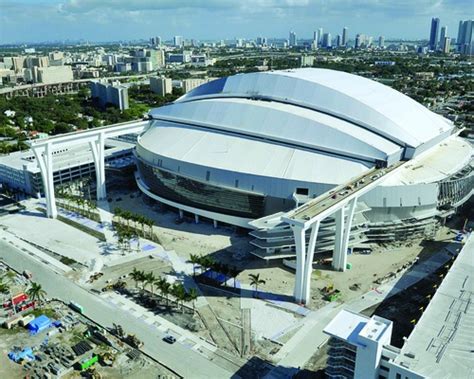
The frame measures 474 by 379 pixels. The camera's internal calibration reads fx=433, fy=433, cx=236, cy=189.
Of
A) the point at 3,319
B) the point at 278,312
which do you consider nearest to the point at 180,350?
the point at 278,312

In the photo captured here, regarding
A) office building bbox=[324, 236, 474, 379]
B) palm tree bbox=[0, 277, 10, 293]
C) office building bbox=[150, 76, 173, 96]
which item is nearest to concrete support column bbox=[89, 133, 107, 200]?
palm tree bbox=[0, 277, 10, 293]

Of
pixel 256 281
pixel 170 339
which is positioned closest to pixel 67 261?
pixel 170 339

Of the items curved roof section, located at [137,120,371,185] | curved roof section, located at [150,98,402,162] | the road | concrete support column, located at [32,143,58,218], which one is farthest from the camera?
concrete support column, located at [32,143,58,218]

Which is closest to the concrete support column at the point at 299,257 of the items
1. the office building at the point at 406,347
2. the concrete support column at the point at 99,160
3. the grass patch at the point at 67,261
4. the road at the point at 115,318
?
the office building at the point at 406,347

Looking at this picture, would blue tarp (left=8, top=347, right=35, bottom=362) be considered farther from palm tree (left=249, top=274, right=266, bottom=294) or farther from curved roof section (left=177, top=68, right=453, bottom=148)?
curved roof section (left=177, top=68, right=453, bottom=148)

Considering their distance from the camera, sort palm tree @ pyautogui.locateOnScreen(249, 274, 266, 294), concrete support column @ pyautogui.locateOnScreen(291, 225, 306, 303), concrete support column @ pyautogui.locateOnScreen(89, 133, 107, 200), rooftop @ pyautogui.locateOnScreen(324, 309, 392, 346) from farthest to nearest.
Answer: concrete support column @ pyautogui.locateOnScreen(89, 133, 107, 200)
palm tree @ pyautogui.locateOnScreen(249, 274, 266, 294)
concrete support column @ pyautogui.locateOnScreen(291, 225, 306, 303)
rooftop @ pyautogui.locateOnScreen(324, 309, 392, 346)

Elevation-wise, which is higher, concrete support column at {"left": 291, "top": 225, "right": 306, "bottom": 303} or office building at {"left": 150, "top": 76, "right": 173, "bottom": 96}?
office building at {"left": 150, "top": 76, "right": 173, "bottom": 96}

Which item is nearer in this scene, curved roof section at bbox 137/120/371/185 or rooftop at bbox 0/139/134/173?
curved roof section at bbox 137/120/371/185

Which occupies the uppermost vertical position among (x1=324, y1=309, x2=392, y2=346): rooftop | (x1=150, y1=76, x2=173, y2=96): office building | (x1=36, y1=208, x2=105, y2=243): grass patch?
(x1=150, y1=76, x2=173, y2=96): office building
